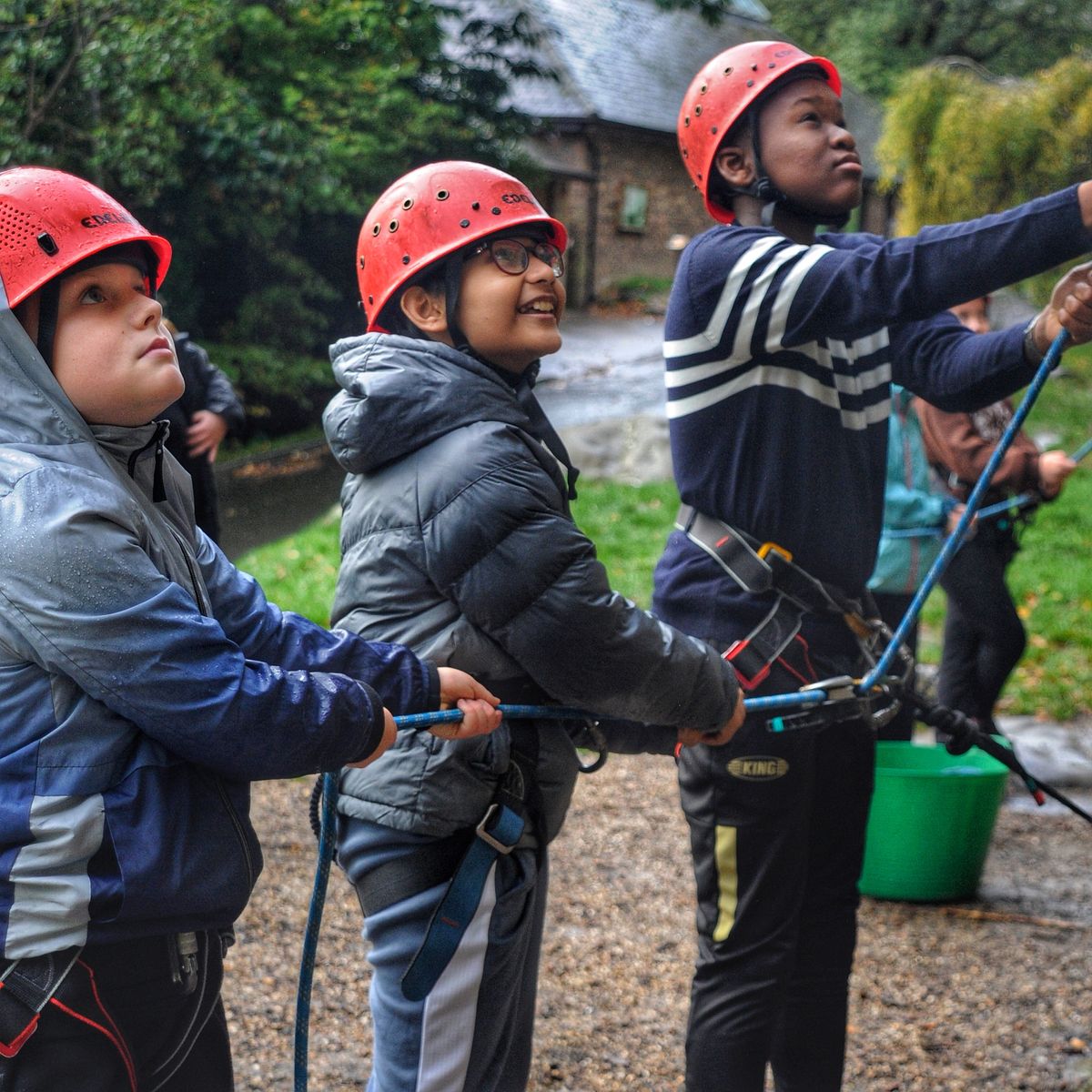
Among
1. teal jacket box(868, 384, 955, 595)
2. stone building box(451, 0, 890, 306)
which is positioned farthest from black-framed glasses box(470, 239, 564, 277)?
stone building box(451, 0, 890, 306)

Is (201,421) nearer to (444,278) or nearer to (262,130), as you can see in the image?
(444,278)

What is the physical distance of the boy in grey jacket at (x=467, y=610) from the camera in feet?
6.98

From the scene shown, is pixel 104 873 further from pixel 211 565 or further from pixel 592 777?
pixel 592 777

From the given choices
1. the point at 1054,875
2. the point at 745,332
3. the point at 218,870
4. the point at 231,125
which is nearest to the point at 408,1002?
the point at 218,870

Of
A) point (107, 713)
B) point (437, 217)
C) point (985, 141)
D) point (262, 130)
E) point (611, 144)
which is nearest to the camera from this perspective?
point (107, 713)

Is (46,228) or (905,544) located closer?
(46,228)

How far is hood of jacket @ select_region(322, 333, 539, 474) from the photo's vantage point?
85.3 inches

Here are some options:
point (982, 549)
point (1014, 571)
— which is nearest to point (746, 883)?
point (982, 549)

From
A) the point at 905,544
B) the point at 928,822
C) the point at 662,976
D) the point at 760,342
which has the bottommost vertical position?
the point at 662,976

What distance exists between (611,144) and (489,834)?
27525mm

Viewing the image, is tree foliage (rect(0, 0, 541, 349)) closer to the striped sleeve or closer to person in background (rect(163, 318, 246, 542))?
person in background (rect(163, 318, 246, 542))

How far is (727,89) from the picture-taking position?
8.71 feet

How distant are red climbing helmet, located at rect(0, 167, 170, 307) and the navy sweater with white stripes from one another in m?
1.14

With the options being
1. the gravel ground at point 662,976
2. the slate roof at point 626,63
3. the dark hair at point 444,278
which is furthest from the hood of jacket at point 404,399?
the slate roof at point 626,63
